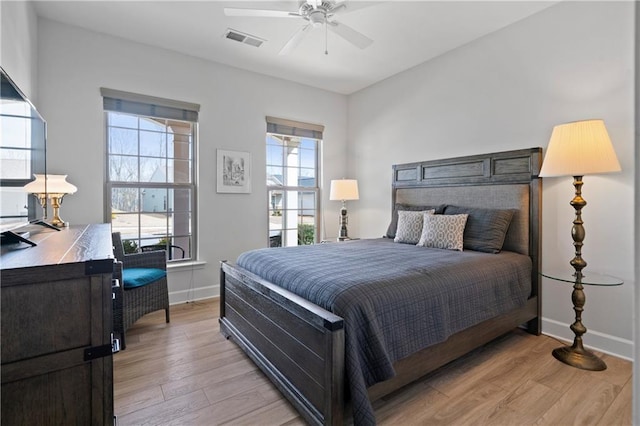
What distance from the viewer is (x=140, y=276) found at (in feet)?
9.20

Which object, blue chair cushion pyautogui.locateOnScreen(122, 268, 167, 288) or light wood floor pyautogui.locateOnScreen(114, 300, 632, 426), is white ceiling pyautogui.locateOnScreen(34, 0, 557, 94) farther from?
light wood floor pyautogui.locateOnScreen(114, 300, 632, 426)

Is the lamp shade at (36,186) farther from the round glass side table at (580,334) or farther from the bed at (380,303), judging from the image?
the round glass side table at (580,334)

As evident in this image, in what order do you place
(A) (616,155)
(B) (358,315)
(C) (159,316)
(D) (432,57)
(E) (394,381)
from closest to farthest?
1. (B) (358,315)
2. (E) (394,381)
3. (A) (616,155)
4. (C) (159,316)
5. (D) (432,57)

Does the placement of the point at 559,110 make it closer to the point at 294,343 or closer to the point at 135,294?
the point at 294,343

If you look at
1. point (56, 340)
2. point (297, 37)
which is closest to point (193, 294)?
point (56, 340)

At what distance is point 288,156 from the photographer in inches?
183

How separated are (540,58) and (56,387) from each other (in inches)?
157

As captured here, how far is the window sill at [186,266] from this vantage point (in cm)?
358

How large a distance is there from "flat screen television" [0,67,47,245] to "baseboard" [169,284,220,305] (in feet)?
6.51

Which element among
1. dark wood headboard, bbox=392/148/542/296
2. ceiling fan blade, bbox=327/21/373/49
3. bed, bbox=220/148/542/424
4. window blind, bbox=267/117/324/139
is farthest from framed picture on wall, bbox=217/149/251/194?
dark wood headboard, bbox=392/148/542/296

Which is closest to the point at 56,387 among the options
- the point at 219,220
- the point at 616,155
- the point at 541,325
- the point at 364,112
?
the point at 219,220

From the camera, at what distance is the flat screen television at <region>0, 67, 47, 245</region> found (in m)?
1.32

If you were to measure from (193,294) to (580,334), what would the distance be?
3775 mm

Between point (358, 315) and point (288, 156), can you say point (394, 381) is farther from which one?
point (288, 156)
